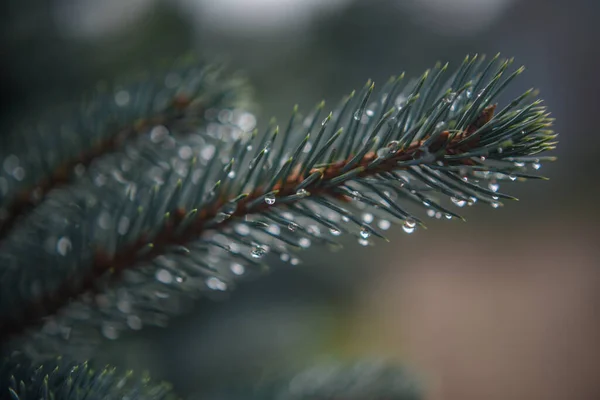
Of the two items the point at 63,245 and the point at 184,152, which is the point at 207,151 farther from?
the point at 63,245

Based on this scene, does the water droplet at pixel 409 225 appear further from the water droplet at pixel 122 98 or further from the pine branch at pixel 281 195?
the water droplet at pixel 122 98

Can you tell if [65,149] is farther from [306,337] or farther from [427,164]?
[306,337]

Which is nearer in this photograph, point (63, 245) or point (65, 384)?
point (65, 384)

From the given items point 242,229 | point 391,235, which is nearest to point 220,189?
point 242,229

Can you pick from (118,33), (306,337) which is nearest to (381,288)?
(306,337)

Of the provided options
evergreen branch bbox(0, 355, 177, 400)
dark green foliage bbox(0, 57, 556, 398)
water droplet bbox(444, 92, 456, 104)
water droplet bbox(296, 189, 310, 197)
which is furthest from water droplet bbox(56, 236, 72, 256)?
water droplet bbox(444, 92, 456, 104)

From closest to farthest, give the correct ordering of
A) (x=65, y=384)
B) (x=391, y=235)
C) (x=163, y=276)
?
(x=65, y=384), (x=163, y=276), (x=391, y=235)
